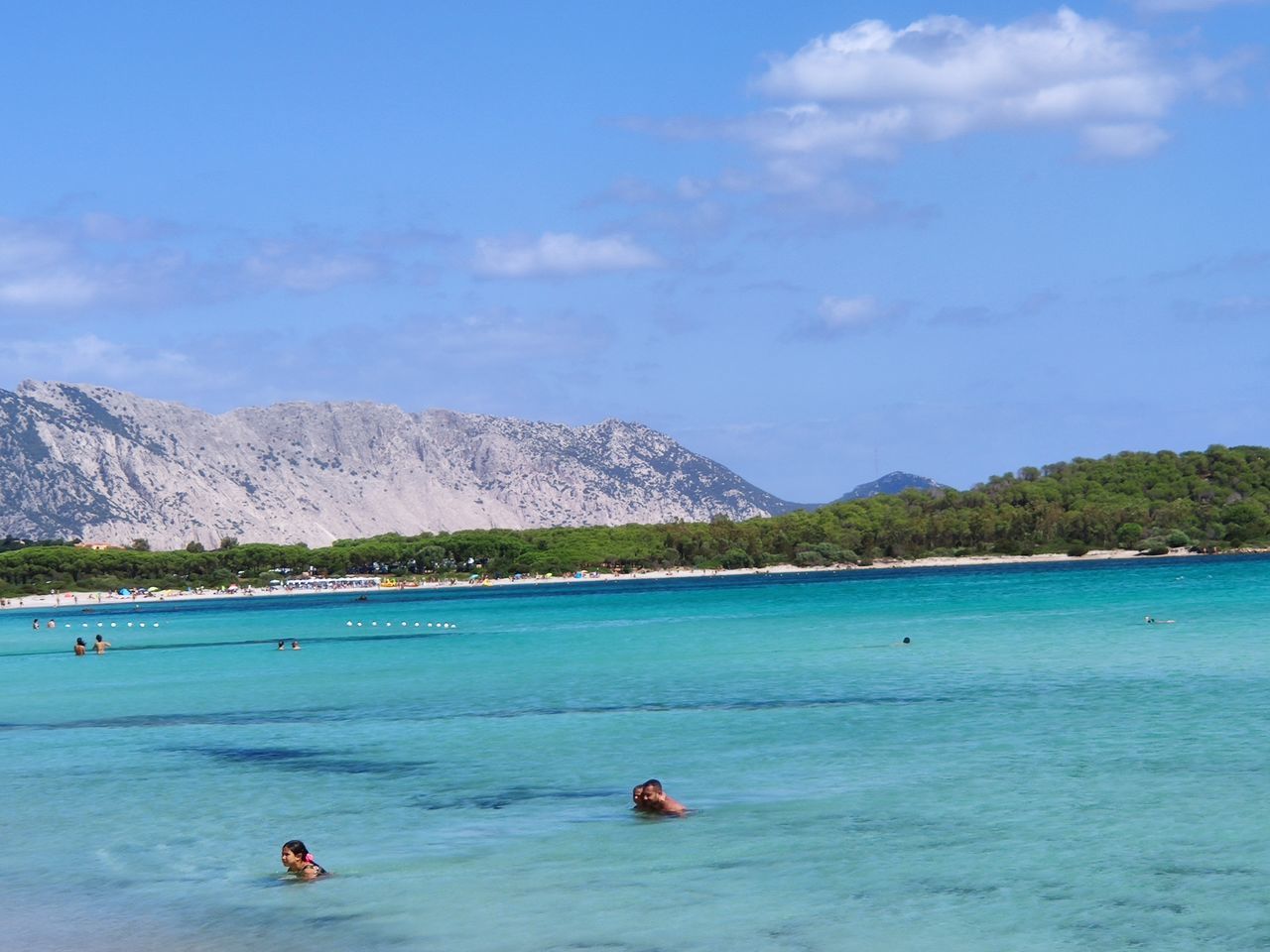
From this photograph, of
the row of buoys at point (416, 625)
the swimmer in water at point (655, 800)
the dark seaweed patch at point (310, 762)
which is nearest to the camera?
the swimmer in water at point (655, 800)

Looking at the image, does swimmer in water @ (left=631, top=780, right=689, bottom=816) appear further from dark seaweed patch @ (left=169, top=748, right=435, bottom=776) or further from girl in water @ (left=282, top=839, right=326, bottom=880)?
dark seaweed patch @ (left=169, top=748, right=435, bottom=776)

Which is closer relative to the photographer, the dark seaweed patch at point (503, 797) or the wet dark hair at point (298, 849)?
the wet dark hair at point (298, 849)

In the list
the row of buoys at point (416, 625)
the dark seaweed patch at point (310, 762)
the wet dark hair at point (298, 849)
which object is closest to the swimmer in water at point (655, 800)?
the wet dark hair at point (298, 849)

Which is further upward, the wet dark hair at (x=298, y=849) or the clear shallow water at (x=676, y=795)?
the wet dark hair at (x=298, y=849)

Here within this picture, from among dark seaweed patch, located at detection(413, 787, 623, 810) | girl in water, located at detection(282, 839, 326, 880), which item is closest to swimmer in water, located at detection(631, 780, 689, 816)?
dark seaweed patch, located at detection(413, 787, 623, 810)

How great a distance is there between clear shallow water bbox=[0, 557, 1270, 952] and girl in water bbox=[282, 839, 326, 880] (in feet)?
1.32

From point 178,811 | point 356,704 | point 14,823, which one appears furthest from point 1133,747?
point 356,704

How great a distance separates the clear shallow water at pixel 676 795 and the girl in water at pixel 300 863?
0.40m

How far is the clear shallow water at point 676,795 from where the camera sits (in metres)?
17.5

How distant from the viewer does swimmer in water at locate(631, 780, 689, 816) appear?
23.2m

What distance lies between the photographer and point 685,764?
94.9 ft

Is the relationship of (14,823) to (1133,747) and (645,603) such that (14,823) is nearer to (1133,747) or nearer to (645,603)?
(1133,747)

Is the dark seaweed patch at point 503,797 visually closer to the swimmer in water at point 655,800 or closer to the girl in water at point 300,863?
the swimmer in water at point 655,800

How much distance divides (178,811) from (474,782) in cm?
527
